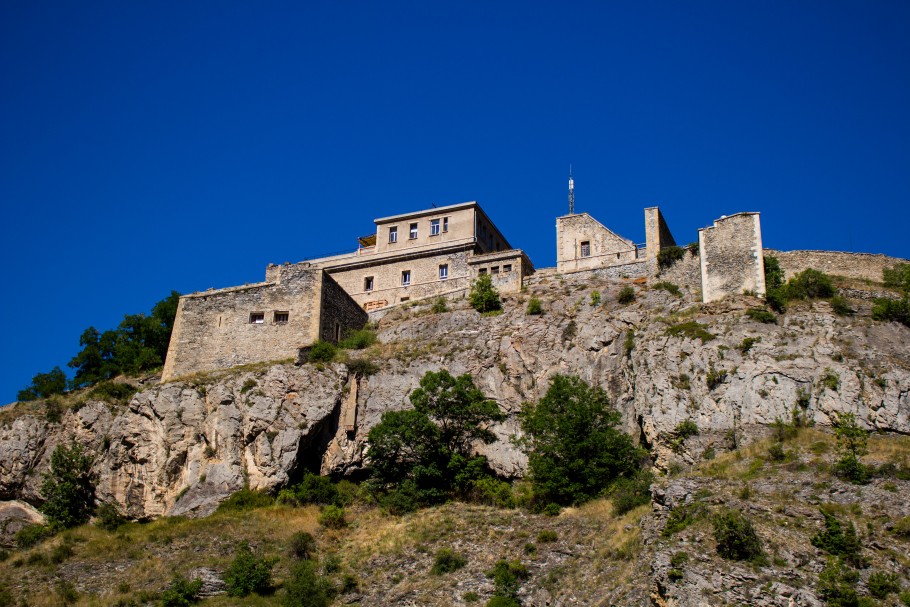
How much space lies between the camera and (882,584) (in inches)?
→ 1324

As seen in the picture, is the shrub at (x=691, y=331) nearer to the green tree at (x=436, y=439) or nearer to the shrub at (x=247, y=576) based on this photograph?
the green tree at (x=436, y=439)

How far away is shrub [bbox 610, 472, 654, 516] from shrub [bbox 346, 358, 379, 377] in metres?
16.2

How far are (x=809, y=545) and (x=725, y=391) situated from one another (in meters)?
13.3

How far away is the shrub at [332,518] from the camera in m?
50.7

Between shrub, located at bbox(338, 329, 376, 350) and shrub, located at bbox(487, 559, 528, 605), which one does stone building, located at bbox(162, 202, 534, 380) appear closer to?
shrub, located at bbox(338, 329, 376, 350)

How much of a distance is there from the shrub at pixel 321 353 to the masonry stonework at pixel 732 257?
21.0m

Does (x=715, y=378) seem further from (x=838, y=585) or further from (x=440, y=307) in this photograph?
(x=440, y=307)

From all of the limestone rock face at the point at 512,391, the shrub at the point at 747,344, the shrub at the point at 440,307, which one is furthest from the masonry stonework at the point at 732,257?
the shrub at the point at 440,307

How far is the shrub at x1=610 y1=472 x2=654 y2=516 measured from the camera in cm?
4506

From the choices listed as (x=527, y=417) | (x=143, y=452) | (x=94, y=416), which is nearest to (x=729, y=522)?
(x=527, y=417)

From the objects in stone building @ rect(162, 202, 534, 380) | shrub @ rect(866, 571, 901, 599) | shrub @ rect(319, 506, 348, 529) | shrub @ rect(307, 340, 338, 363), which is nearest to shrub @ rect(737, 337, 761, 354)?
shrub @ rect(866, 571, 901, 599)

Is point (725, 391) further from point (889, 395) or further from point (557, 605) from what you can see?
point (557, 605)

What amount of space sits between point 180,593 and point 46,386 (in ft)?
89.9

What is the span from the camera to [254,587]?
148ft
